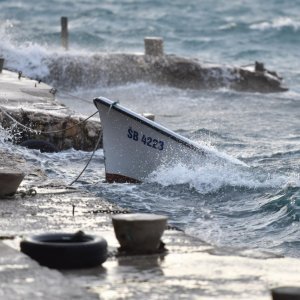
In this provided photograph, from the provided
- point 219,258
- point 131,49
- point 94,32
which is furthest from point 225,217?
point 94,32

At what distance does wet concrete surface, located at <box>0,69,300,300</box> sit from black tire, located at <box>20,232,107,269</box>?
9 cm

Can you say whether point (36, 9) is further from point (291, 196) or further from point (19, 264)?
point (19, 264)

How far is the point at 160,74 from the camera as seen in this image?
115 ft

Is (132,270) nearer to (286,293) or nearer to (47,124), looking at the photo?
(286,293)

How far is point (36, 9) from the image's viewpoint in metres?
64.3

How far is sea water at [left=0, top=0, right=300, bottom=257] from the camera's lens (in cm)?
1586

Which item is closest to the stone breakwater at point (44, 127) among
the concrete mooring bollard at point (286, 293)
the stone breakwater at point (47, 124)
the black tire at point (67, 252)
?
the stone breakwater at point (47, 124)

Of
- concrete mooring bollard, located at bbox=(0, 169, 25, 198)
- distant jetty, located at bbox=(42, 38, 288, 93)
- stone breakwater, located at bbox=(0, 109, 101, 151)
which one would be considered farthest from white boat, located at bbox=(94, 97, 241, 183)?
distant jetty, located at bbox=(42, 38, 288, 93)

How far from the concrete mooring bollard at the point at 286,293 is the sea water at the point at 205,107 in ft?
16.6

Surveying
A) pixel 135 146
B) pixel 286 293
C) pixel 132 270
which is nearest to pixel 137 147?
pixel 135 146

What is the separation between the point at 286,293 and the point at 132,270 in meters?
1.79

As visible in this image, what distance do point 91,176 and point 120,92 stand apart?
15625 millimetres

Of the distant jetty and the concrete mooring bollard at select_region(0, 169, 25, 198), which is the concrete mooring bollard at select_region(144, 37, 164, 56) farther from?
the concrete mooring bollard at select_region(0, 169, 25, 198)

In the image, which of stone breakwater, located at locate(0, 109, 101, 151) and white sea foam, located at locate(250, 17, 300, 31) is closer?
stone breakwater, located at locate(0, 109, 101, 151)
